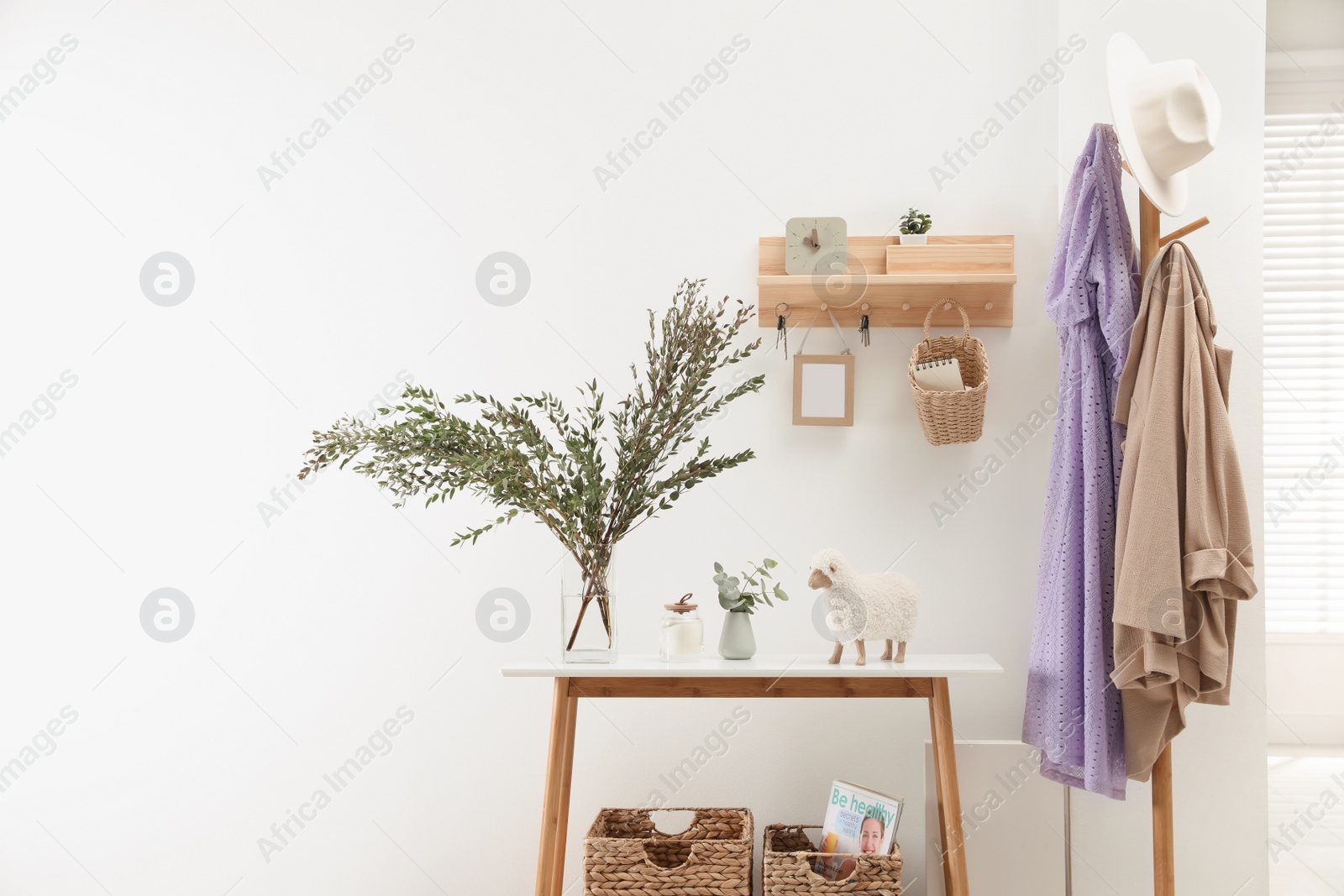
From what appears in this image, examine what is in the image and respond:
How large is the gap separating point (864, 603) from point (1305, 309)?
60.2 inches

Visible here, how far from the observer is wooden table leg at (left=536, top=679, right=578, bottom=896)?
1656 mm

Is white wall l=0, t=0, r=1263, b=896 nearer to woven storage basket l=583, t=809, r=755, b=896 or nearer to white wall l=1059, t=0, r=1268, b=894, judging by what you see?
white wall l=1059, t=0, r=1268, b=894

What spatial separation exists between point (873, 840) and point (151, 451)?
198 centimetres

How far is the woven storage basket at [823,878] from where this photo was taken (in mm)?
1636

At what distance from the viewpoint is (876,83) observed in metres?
2.10

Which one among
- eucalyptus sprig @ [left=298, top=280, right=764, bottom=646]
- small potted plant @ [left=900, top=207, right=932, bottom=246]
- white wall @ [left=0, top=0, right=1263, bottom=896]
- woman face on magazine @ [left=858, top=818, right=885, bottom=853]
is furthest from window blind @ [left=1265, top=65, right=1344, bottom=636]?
eucalyptus sprig @ [left=298, top=280, right=764, bottom=646]

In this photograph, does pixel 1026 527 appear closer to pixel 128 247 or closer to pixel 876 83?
pixel 876 83

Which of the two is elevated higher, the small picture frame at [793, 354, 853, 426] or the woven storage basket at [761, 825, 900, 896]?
the small picture frame at [793, 354, 853, 426]

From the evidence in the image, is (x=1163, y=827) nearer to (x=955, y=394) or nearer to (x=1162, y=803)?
(x=1162, y=803)

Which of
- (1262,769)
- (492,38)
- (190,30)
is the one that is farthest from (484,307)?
(1262,769)

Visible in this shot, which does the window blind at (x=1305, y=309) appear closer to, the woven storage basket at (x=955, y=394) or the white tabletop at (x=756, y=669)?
the woven storage basket at (x=955, y=394)

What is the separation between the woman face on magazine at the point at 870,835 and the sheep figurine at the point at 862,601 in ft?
1.10

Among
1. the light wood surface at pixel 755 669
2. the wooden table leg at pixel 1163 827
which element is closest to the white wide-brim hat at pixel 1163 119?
the light wood surface at pixel 755 669

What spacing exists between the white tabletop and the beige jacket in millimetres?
284
